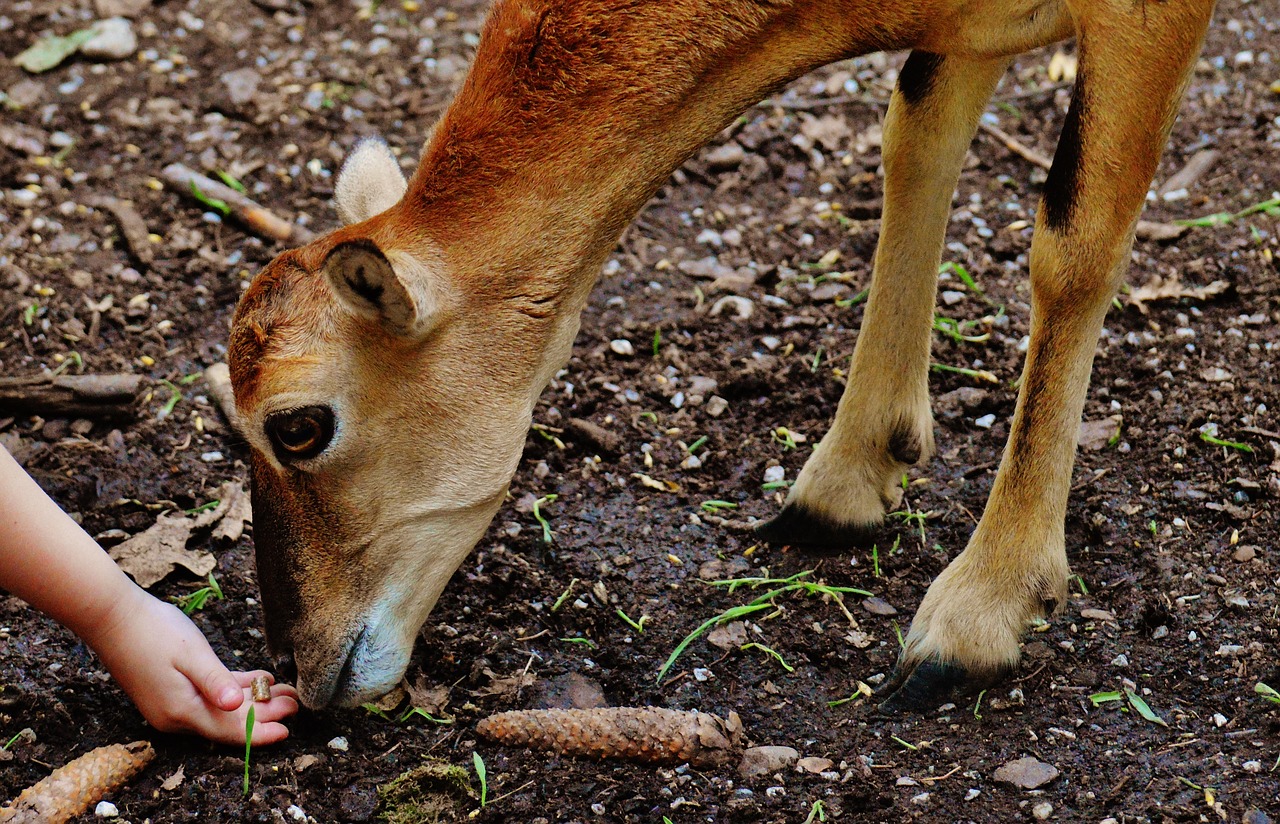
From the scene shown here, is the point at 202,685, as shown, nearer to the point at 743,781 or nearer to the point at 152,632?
the point at 152,632

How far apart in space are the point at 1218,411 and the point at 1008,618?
1.49 m

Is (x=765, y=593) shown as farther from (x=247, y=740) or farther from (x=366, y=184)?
(x=366, y=184)

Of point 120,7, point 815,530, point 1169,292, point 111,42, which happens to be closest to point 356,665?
point 815,530

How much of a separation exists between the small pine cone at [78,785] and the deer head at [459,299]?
50cm

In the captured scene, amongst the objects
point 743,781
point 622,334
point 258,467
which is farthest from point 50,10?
point 743,781

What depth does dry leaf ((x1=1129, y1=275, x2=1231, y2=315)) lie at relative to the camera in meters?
5.42

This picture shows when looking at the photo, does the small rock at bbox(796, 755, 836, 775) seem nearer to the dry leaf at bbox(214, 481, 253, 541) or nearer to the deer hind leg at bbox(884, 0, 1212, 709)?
the deer hind leg at bbox(884, 0, 1212, 709)

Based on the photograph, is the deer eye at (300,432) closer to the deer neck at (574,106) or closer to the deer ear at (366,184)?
the deer neck at (574,106)

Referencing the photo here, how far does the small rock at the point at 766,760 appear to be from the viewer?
12.0 feet

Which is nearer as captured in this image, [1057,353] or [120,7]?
[1057,353]

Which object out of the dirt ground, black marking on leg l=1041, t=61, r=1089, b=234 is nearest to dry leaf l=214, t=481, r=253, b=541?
the dirt ground

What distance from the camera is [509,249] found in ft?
11.6

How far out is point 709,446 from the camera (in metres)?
5.10

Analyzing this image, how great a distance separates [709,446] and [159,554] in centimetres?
205
